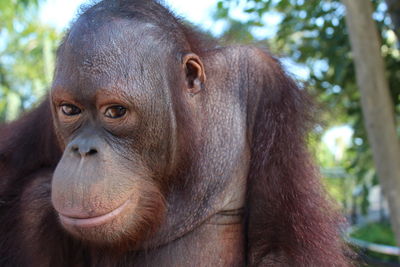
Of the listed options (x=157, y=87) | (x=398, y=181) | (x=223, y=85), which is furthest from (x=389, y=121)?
(x=157, y=87)

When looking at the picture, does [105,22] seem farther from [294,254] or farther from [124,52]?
[294,254]

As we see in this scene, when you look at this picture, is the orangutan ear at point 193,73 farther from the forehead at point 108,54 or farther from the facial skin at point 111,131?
the forehead at point 108,54

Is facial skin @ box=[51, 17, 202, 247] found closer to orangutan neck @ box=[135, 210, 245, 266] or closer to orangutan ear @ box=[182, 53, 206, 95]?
orangutan ear @ box=[182, 53, 206, 95]

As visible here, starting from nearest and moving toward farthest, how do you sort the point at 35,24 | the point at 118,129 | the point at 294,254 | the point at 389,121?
1. the point at 118,129
2. the point at 294,254
3. the point at 389,121
4. the point at 35,24

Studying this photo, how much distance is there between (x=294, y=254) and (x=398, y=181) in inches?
52.0

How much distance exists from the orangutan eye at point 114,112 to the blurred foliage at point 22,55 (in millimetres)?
7855

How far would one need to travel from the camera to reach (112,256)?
2879 millimetres

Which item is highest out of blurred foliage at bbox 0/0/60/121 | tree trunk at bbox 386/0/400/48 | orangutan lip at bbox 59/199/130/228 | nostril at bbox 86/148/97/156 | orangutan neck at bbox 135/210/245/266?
blurred foliage at bbox 0/0/60/121

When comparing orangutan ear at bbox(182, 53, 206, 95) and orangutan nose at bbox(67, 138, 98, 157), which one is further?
orangutan ear at bbox(182, 53, 206, 95)

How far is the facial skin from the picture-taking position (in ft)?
7.75

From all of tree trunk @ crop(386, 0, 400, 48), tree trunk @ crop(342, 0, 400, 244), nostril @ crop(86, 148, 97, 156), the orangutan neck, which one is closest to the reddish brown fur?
the orangutan neck

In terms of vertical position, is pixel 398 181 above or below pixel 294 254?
above

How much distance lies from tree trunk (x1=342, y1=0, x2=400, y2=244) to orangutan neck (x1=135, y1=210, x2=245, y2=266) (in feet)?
4.23

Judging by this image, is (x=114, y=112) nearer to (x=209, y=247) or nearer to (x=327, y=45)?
(x=209, y=247)
